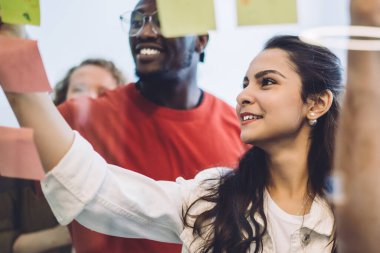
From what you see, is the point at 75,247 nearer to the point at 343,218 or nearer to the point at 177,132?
the point at 177,132

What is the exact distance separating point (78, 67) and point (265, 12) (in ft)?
1.24

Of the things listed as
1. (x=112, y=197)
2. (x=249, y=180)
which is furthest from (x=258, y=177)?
(x=112, y=197)

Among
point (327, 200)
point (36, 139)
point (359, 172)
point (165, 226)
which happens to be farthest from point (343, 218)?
point (36, 139)

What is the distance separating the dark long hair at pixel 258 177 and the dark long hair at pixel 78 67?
25 cm

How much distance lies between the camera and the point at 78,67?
937 mm

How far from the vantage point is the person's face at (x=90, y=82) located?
0.94m

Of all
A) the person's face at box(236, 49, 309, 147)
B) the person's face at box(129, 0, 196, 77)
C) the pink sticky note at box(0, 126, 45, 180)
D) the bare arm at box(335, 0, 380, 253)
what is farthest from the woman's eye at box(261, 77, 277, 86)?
the pink sticky note at box(0, 126, 45, 180)

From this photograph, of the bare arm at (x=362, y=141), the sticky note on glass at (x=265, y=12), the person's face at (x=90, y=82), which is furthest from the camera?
the person's face at (x=90, y=82)

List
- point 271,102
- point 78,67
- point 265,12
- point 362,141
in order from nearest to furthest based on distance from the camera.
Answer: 1. point 362,141
2. point 265,12
3. point 271,102
4. point 78,67

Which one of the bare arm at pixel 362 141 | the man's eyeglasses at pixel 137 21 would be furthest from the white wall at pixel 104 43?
the bare arm at pixel 362 141

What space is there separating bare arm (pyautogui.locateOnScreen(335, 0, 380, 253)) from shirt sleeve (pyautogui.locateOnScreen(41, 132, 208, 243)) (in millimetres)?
288

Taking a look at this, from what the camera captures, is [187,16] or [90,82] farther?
[90,82]

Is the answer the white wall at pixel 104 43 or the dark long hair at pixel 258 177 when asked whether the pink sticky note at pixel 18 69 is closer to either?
the white wall at pixel 104 43

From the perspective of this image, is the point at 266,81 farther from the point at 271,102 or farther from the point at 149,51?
the point at 149,51
